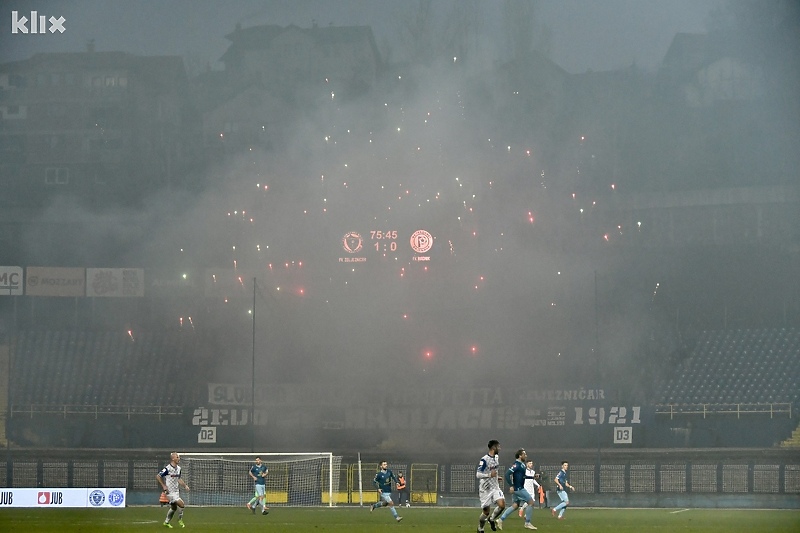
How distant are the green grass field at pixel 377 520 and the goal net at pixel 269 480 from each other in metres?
2.77

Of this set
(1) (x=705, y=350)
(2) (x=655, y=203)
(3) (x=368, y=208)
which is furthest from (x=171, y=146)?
(1) (x=705, y=350)

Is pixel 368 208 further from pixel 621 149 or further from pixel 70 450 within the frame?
pixel 70 450

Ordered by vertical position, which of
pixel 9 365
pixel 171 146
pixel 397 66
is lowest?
pixel 9 365

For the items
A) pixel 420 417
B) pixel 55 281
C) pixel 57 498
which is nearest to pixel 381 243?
pixel 420 417

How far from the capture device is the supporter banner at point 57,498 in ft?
101

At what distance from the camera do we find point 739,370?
40.5 m

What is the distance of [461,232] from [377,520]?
77.0 ft

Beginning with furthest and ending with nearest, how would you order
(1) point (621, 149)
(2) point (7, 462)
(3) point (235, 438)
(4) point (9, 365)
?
(1) point (621, 149) → (4) point (9, 365) → (3) point (235, 438) → (2) point (7, 462)

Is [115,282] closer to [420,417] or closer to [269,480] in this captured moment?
[269,480]

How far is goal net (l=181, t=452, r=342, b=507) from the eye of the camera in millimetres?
33203

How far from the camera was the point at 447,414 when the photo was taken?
132 feet

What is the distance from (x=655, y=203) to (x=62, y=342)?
26361mm
